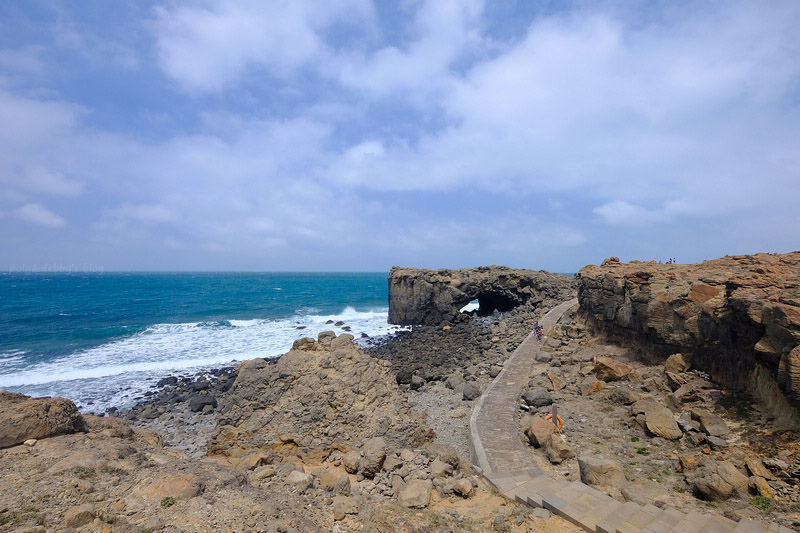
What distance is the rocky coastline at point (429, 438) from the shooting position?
227 inches

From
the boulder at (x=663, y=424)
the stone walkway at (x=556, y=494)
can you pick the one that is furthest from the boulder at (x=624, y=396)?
the stone walkway at (x=556, y=494)

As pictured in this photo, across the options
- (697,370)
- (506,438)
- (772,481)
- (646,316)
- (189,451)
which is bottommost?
(189,451)

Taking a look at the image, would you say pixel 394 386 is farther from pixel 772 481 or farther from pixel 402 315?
pixel 402 315

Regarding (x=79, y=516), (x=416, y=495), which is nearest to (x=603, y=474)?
(x=416, y=495)

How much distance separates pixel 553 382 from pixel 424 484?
9.41m

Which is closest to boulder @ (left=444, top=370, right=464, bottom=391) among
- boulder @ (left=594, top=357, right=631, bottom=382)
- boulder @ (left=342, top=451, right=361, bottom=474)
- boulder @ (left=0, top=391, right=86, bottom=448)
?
boulder @ (left=594, top=357, right=631, bottom=382)

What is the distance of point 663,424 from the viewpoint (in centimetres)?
1048

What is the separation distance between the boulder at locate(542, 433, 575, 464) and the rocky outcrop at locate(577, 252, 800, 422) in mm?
4851

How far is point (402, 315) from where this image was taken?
140 feet

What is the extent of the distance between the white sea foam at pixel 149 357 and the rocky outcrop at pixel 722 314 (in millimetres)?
24641

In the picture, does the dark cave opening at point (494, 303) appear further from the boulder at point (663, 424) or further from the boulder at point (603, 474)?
the boulder at point (603, 474)

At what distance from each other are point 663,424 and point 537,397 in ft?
13.6

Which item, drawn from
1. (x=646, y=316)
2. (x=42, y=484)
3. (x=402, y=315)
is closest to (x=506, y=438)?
(x=646, y=316)

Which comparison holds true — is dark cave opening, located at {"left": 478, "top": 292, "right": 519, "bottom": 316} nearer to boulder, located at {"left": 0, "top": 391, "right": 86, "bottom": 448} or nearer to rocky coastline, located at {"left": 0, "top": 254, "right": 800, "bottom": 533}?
rocky coastline, located at {"left": 0, "top": 254, "right": 800, "bottom": 533}
